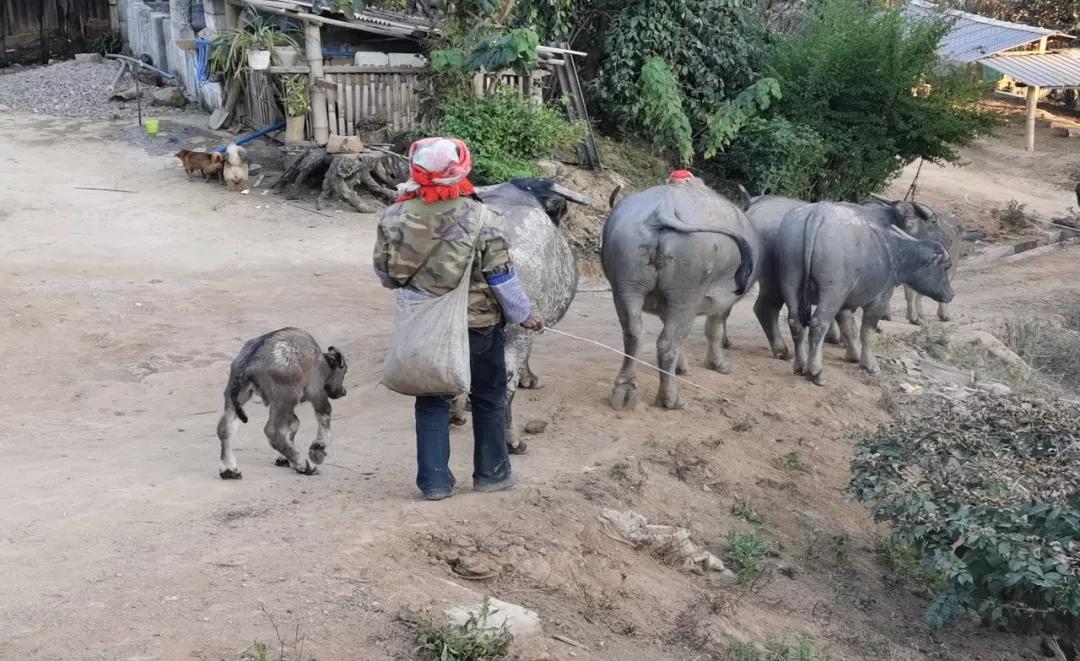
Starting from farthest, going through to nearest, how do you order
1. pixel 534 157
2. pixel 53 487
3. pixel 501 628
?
pixel 534 157
pixel 53 487
pixel 501 628

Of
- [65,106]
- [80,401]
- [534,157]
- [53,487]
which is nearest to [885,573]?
[53,487]

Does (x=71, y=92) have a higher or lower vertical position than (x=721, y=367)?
higher

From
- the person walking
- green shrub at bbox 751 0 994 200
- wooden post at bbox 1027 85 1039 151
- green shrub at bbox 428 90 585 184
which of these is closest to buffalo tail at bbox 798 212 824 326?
the person walking

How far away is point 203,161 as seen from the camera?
14438mm

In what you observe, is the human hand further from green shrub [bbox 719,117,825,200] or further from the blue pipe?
green shrub [bbox 719,117,825,200]

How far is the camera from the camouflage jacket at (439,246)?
215 inches

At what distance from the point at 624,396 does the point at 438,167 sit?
317cm

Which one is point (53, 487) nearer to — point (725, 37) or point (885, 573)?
point (885, 573)

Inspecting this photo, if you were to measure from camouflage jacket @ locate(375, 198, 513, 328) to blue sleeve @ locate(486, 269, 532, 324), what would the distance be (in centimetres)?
3

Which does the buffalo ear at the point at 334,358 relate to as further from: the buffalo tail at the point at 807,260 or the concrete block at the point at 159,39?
the concrete block at the point at 159,39

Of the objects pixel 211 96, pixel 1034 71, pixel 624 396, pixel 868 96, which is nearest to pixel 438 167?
pixel 624 396

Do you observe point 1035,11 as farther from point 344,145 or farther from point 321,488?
point 321,488

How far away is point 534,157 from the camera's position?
14.5 metres

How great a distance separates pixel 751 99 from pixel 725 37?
1511 mm
